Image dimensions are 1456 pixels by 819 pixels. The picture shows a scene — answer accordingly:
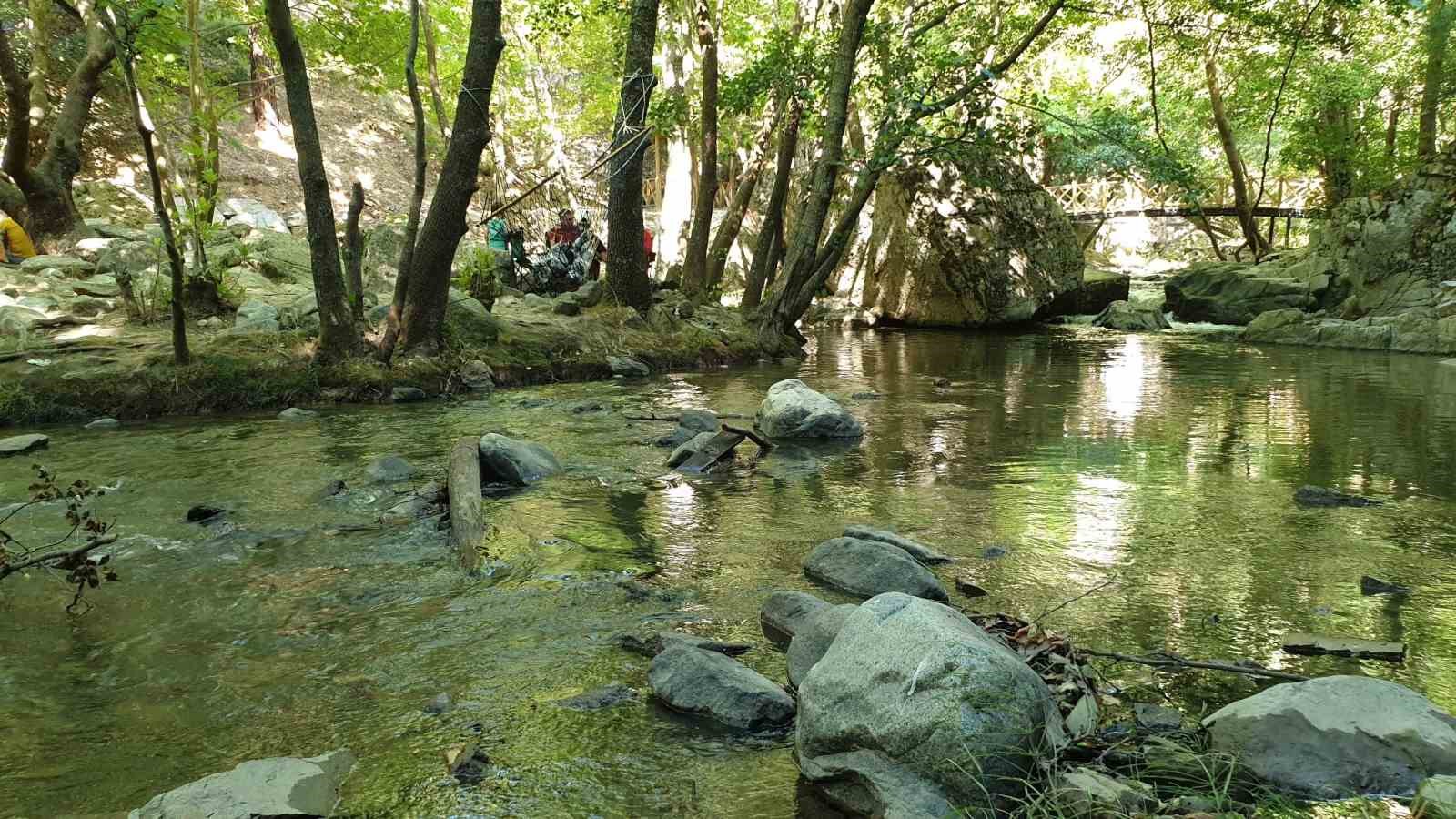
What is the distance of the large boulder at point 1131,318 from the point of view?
1775 centimetres

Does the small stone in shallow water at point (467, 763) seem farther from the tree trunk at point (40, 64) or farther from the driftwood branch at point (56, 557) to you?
the tree trunk at point (40, 64)

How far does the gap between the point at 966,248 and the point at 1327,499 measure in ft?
42.7

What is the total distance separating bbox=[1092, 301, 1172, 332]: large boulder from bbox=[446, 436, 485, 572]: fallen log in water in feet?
49.9

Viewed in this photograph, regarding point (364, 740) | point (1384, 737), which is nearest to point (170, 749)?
point (364, 740)

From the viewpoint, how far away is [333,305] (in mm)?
8219

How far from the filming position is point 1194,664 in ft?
8.59

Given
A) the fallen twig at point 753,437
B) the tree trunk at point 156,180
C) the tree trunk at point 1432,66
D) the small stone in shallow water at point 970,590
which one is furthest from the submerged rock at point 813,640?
the tree trunk at point 1432,66

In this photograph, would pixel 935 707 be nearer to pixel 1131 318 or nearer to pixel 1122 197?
pixel 1131 318

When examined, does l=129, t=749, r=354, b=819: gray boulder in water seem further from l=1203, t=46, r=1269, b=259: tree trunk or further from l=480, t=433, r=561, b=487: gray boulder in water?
l=1203, t=46, r=1269, b=259: tree trunk

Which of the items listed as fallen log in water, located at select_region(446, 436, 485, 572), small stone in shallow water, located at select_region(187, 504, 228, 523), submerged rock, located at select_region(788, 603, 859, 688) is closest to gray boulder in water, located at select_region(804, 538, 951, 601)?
submerged rock, located at select_region(788, 603, 859, 688)

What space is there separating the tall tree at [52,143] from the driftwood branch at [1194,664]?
13825mm

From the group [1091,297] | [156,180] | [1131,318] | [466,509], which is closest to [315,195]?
[156,180]

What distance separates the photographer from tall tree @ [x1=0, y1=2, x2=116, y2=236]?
1248 cm

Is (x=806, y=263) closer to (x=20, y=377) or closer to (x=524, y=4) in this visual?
(x=20, y=377)
